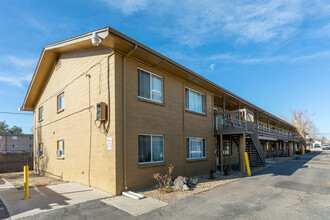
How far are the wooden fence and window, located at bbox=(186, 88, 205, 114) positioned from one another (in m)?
15.5

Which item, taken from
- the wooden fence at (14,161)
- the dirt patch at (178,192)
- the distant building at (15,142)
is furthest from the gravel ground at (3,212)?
the distant building at (15,142)

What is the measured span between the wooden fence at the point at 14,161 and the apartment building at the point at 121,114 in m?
5.30

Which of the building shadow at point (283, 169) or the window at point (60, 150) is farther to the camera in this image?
the building shadow at point (283, 169)

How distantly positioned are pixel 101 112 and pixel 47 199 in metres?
3.47

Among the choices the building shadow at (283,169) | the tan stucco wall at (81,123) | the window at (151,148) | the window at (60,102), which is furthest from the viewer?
the building shadow at (283,169)

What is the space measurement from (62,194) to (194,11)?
34.6 ft

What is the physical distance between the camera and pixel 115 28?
23.5ft

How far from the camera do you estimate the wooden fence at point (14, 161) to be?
16.9 meters

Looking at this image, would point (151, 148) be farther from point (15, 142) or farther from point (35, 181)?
point (15, 142)

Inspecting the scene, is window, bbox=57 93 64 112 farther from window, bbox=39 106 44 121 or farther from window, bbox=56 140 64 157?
window, bbox=39 106 44 121

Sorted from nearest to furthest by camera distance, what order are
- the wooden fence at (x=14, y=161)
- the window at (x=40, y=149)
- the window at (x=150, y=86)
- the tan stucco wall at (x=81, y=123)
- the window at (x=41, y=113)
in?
1. the tan stucco wall at (x=81, y=123)
2. the window at (x=150, y=86)
3. the window at (x=40, y=149)
4. the window at (x=41, y=113)
5. the wooden fence at (x=14, y=161)

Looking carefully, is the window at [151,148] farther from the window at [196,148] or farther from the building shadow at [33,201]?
the building shadow at [33,201]

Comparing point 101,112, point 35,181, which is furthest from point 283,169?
point 35,181

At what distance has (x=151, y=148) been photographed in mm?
9070
